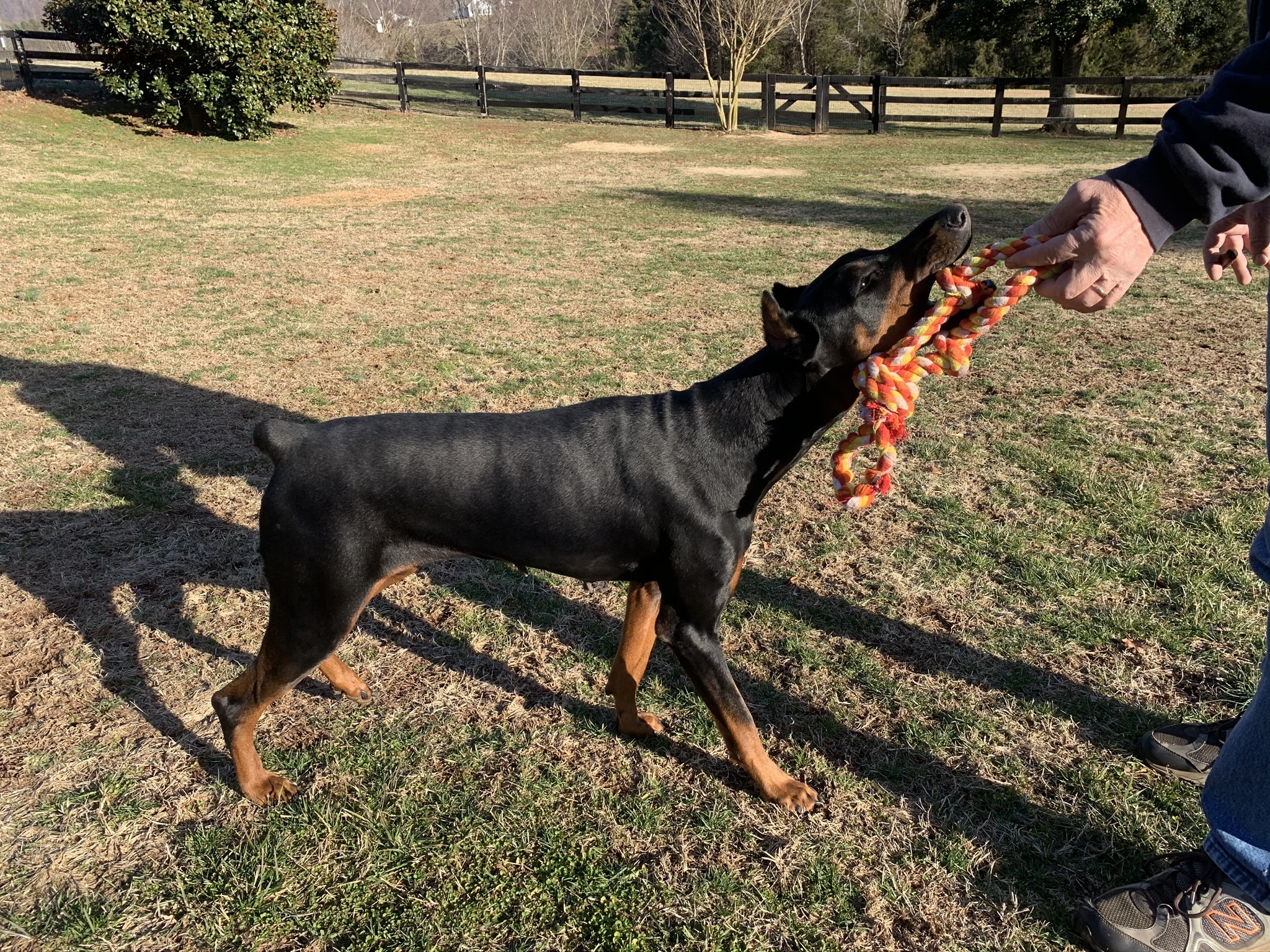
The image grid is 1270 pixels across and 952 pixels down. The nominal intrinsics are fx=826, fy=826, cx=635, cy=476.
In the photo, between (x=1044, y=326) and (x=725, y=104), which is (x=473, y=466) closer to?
(x=1044, y=326)

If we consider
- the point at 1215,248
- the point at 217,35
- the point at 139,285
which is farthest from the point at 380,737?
the point at 217,35

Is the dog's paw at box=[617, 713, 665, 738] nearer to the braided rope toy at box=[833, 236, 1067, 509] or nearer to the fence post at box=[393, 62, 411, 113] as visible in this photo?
the braided rope toy at box=[833, 236, 1067, 509]

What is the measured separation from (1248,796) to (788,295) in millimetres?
1863

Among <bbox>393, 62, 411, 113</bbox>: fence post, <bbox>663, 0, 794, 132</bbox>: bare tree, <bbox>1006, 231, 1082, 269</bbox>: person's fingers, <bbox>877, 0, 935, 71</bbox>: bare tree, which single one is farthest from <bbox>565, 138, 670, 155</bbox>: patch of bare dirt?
<bbox>877, 0, 935, 71</bbox>: bare tree

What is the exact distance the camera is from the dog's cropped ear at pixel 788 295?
2.72 m

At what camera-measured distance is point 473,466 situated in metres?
2.47

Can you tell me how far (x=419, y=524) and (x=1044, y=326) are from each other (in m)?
6.45

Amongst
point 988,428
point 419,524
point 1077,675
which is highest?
point 419,524

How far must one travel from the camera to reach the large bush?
1592 cm

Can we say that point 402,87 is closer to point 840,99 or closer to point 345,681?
point 840,99

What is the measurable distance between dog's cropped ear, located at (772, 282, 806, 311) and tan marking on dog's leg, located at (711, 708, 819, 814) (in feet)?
4.34

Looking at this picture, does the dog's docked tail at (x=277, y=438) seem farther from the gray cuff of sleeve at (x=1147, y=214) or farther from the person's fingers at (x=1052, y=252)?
the gray cuff of sleeve at (x=1147, y=214)

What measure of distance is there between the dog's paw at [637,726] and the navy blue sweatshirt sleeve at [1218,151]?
7.00 feet

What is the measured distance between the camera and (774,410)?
2.55 meters
